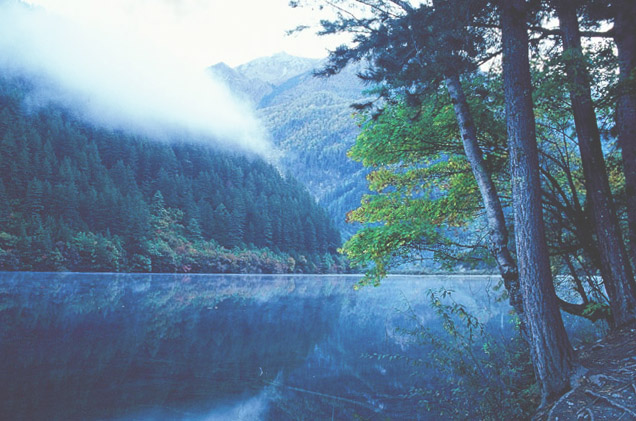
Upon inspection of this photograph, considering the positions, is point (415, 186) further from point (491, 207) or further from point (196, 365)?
point (196, 365)

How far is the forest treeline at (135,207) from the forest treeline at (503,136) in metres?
49.4

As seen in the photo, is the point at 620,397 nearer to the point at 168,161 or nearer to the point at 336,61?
the point at 336,61

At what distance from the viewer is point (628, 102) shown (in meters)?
6.52

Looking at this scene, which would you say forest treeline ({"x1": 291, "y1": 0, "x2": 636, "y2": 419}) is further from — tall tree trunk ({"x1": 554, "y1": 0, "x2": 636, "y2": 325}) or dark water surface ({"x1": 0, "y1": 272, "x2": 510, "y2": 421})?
dark water surface ({"x1": 0, "y1": 272, "x2": 510, "y2": 421})

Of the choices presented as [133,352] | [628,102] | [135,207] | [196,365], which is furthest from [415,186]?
[135,207]

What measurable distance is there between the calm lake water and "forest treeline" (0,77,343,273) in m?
34.6

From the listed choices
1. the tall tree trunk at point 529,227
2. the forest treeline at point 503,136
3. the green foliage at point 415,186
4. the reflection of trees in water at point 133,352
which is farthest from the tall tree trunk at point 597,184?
the reflection of trees in water at point 133,352

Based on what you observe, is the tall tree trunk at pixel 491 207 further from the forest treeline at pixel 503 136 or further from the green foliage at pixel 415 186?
the green foliage at pixel 415 186

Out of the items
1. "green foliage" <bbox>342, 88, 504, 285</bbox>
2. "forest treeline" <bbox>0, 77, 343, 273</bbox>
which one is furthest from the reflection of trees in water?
"forest treeline" <bbox>0, 77, 343, 273</bbox>

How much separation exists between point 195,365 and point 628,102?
10.8m

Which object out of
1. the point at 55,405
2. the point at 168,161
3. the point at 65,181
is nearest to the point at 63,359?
the point at 55,405

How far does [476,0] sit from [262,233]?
3102 inches

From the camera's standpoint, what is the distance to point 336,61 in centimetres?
744

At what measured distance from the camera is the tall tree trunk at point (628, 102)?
6355 mm
